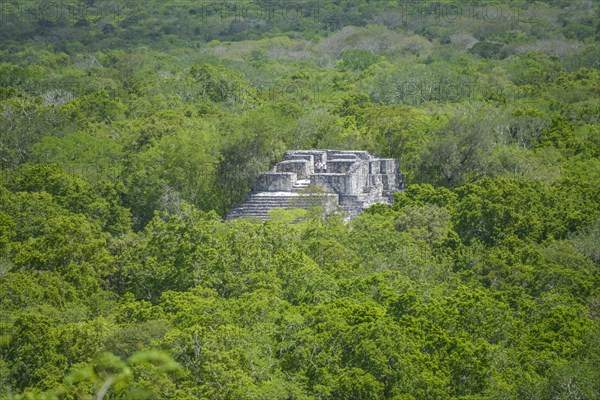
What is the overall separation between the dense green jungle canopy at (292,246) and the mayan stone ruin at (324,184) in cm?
133

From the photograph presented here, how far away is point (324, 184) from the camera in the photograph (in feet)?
133

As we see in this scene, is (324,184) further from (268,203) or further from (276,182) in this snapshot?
(268,203)

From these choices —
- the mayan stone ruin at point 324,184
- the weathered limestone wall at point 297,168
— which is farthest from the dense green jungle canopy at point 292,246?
the mayan stone ruin at point 324,184

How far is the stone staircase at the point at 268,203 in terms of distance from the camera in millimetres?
39250

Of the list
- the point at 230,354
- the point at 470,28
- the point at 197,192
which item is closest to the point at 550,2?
the point at 470,28

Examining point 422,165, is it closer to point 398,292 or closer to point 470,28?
point 398,292

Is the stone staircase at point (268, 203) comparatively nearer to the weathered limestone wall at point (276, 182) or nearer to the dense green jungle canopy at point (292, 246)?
the weathered limestone wall at point (276, 182)

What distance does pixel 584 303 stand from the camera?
3111 centimetres

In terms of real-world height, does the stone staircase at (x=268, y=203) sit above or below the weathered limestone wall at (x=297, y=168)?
below

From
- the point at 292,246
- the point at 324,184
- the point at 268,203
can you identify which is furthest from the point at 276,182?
the point at 292,246

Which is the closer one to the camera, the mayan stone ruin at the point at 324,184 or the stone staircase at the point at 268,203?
the stone staircase at the point at 268,203

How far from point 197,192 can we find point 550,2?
9384cm

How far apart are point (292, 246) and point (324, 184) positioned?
8.14 m

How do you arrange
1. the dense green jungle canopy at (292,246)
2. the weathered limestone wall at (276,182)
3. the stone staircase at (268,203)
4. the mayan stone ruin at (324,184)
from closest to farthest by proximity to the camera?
the dense green jungle canopy at (292,246)
the stone staircase at (268,203)
the mayan stone ruin at (324,184)
the weathered limestone wall at (276,182)
